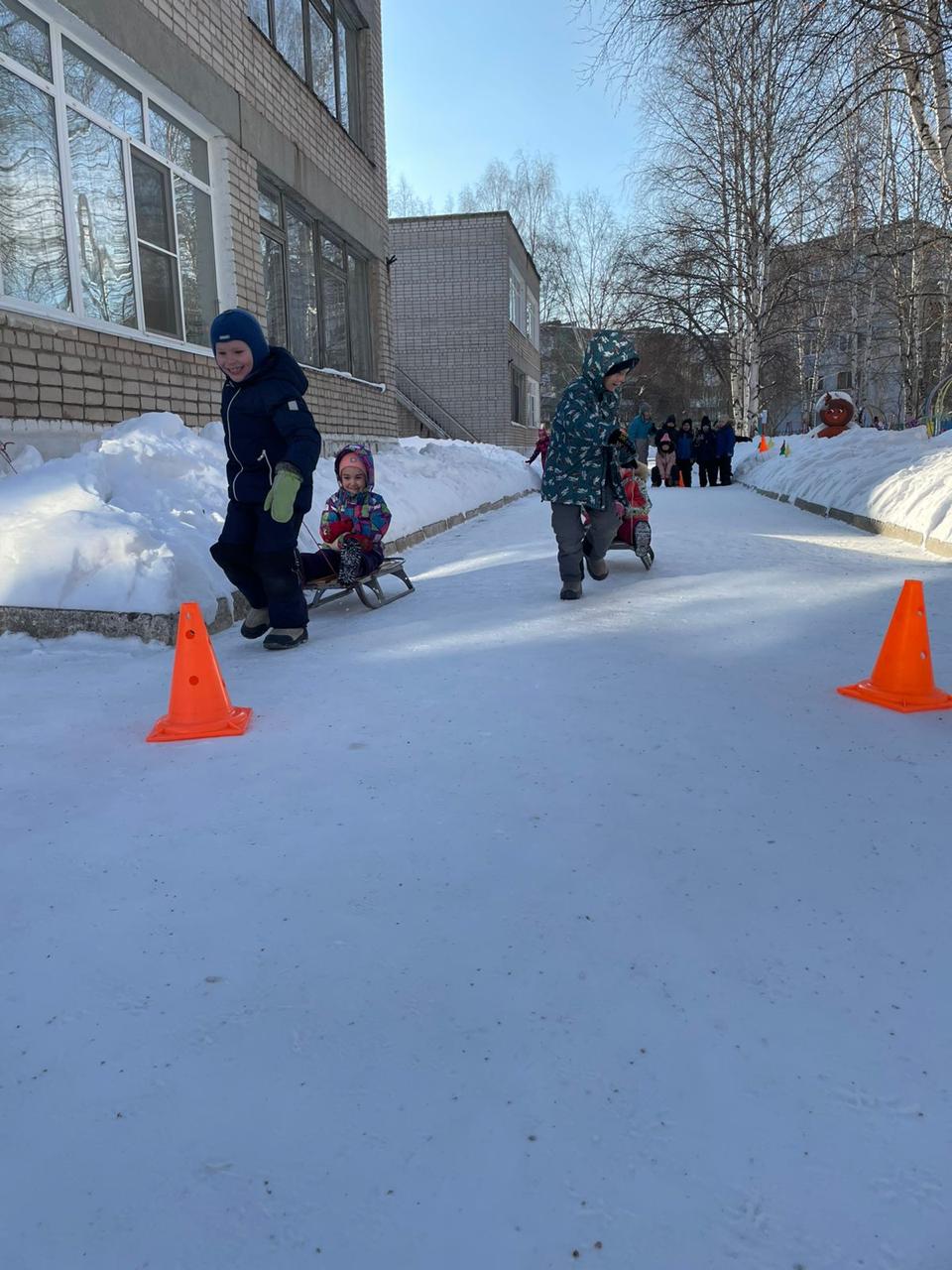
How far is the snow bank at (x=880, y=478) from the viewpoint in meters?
7.73

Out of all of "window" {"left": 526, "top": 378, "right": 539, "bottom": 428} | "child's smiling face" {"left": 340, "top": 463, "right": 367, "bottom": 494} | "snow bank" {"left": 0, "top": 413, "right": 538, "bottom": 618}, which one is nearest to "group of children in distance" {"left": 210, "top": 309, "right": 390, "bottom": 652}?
"snow bank" {"left": 0, "top": 413, "right": 538, "bottom": 618}

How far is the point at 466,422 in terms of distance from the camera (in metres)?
26.0

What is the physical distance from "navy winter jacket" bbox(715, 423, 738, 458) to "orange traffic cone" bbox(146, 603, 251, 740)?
675 inches

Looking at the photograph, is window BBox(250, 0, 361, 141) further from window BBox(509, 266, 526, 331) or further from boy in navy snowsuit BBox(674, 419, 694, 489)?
window BBox(509, 266, 526, 331)

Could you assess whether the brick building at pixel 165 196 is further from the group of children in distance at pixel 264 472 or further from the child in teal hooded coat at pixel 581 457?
the child in teal hooded coat at pixel 581 457

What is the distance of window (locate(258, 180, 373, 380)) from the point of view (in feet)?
34.1

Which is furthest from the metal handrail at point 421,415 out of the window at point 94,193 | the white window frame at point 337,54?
the window at point 94,193

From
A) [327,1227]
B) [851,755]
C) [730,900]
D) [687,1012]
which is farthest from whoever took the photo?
[851,755]

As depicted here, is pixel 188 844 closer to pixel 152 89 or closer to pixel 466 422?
pixel 152 89

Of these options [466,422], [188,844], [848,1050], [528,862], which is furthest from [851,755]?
[466,422]

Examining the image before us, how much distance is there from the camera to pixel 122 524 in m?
4.83

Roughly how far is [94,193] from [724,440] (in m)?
14.7

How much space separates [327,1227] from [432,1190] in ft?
0.51

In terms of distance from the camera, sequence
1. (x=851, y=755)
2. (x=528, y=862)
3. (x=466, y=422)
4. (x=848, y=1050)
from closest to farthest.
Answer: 1. (x=848, y=1050)
2. (x=528, y=862)
3. (x=851, y=755)
4. (x=466, y=422)
